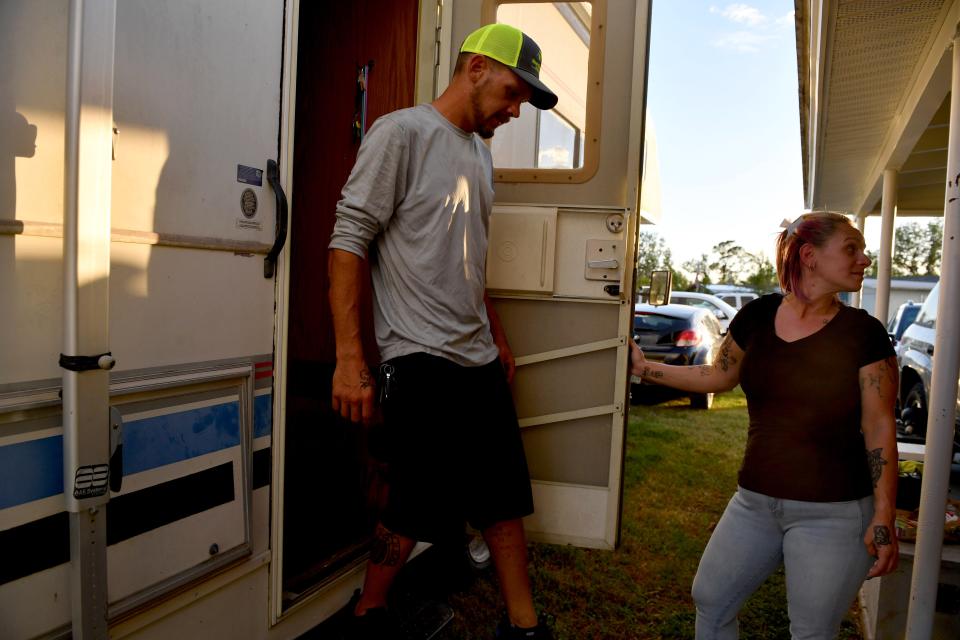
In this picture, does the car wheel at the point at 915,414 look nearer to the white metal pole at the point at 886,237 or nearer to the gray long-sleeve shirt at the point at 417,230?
the white metal pole at the point at 886,237

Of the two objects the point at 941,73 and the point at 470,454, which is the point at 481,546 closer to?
the point at 470,454

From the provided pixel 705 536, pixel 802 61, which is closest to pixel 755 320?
pixel 705 536

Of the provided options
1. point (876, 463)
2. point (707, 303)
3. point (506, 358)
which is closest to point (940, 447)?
point (876, 463)

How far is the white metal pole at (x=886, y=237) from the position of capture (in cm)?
629

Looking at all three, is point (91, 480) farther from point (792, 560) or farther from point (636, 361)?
point (636, 361)

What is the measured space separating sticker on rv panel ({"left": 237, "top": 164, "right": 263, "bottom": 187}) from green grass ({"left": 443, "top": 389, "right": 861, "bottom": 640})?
1.84 metres

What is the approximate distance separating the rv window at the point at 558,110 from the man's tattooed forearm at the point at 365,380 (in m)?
1.19

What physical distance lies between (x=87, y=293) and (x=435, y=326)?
102 centimetres

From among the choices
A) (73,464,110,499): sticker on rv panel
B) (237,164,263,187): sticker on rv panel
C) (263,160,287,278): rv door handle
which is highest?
(237,164,263,187): sticker on rv panel

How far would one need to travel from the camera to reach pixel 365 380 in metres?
2.04

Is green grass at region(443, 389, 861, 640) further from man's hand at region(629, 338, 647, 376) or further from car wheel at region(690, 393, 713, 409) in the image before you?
car wheel at region(690, 393, 713, 409)

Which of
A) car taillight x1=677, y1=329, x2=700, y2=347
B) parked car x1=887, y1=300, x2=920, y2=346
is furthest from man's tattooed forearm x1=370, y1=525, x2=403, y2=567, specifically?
parked car x1=887, y1=300, x2=920, y2=346

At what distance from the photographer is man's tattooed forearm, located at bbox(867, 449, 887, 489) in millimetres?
1798

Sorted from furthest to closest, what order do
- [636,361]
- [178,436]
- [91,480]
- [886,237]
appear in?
[886,237], [636,361], [178,436], [91,480]
